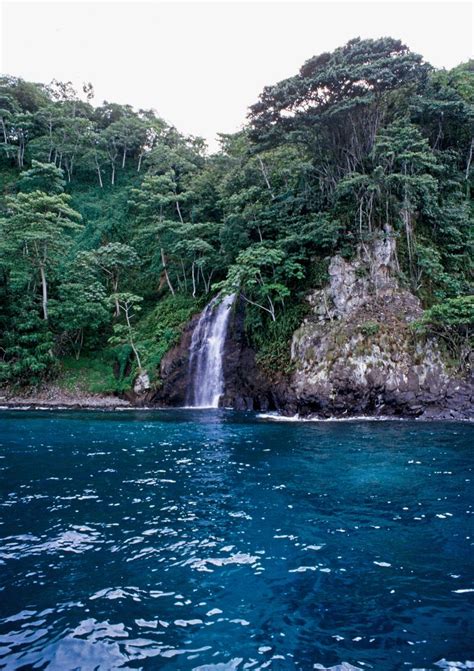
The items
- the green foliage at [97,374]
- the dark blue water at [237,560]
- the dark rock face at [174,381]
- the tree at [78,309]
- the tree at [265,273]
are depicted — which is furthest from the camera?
the tree at [78,309]

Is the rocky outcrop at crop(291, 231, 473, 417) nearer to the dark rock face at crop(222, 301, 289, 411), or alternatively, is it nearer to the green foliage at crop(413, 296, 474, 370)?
the green foliage at crop(413, 296, 474, 370)

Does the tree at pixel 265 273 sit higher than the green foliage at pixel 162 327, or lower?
higher

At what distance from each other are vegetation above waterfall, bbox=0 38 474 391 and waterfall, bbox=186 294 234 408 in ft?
6.39

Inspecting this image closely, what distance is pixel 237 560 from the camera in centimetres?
569

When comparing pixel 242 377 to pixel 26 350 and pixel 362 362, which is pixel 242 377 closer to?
pixel 362 362

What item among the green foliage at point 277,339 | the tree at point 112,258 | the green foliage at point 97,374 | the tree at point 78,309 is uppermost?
the tree at point 112,258

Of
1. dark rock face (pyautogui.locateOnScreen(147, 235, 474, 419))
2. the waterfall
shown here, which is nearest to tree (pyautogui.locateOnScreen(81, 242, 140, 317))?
the waterfall

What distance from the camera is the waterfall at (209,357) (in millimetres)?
24344

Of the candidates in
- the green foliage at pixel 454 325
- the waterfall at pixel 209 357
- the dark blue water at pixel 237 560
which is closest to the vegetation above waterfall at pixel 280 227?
the green foliage at pixel 454 325

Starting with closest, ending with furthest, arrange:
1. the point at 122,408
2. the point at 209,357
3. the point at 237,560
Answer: the point at 237,560 < the point at 122,408 < the point at 209,357

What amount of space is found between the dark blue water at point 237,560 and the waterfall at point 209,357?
41.4 feet

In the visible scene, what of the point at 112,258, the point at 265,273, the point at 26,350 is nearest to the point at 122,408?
the point at 26,350

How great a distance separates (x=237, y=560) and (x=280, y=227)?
63.4ft

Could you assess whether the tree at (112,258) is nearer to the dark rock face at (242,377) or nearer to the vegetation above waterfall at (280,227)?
the vegetation above waterfall at (280,227)
